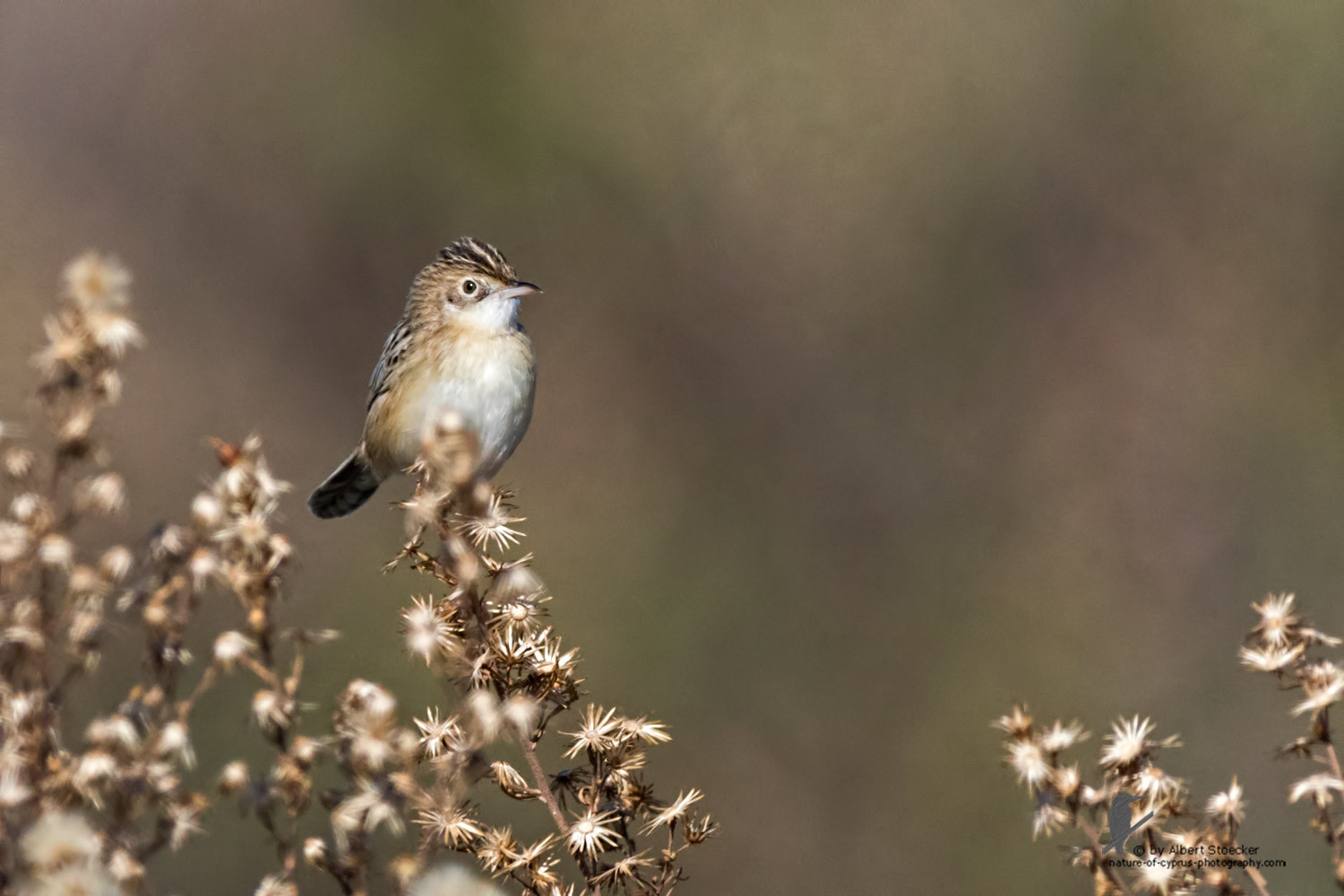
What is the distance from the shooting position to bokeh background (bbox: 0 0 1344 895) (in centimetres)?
894

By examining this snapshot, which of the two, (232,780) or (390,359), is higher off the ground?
(390,359)

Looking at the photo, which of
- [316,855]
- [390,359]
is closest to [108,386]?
[316,855]

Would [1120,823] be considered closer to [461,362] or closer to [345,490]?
[461,362]

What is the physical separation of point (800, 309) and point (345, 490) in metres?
4.52

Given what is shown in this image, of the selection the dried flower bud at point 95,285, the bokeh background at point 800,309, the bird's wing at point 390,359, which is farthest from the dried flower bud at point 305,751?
the bokeh background at point 800,309

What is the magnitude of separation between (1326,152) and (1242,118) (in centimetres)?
67

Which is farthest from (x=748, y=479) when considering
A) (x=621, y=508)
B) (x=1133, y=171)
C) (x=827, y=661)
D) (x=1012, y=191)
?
(x=1133, y=171)

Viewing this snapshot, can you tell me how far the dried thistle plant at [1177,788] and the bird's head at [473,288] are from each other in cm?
424

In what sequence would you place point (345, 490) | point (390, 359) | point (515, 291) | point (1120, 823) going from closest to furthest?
point (1120, 823) → point (515, 291) → point (390, 359) → point (345, 490)

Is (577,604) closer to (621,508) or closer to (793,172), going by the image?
(621,508)

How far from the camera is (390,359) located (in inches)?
259

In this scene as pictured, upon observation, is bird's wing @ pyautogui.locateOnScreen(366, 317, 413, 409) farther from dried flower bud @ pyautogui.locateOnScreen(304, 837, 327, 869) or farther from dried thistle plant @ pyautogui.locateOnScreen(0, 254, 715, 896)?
dried flower bud @ pyautogui.locateOnScreen(304, 837, 327, 869)

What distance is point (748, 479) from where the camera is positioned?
9.84 meters

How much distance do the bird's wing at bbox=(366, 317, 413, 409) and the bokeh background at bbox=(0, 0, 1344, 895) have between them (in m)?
2.32
